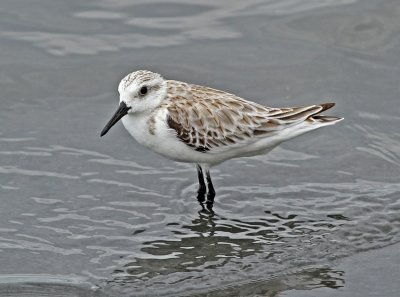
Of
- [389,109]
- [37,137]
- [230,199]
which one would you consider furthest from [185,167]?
[389,109]

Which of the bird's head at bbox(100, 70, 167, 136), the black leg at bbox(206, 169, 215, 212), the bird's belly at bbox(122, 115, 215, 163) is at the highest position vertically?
the bird's head at bbox(100, 70, 167, 136)

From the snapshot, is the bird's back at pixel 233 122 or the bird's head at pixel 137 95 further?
the bird's back at pixel 233 122

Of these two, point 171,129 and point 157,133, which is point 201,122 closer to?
point 171,129

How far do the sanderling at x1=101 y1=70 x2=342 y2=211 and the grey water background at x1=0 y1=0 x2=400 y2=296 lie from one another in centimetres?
47

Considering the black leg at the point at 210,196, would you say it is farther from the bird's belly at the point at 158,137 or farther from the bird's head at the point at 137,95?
the bird's head at the point at 137,95

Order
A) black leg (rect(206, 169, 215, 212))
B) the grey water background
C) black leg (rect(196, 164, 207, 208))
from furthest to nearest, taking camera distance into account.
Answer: black leg (rect(196, 164, 207, 208))
black leg (rect(206, 169, 215, 212))
the grey water background

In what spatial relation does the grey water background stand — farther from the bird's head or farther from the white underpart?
the bird's head

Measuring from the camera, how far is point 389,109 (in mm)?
12125

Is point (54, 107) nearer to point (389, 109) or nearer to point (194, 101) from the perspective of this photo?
point (194, 101)

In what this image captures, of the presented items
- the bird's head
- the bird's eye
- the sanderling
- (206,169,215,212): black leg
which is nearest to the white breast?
the sanderling

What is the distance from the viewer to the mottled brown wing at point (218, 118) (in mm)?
9969

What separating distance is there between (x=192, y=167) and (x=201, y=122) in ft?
3.75

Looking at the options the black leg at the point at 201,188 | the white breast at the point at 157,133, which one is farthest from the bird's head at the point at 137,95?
the black leg at the point at 201,188

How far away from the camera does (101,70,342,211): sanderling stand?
9859 millimetres
